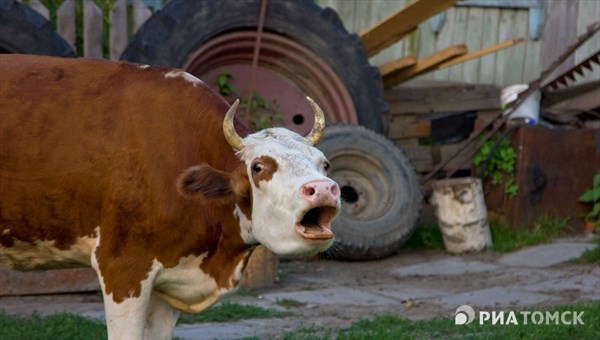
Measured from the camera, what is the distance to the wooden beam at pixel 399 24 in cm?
1068

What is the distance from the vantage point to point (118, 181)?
526 centimetres

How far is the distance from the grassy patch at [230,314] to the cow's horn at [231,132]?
2.42 meters

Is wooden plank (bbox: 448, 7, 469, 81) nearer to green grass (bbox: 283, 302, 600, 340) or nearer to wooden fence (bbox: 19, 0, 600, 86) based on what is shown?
wooden fence (bbox: 19, 0, 600, 86)

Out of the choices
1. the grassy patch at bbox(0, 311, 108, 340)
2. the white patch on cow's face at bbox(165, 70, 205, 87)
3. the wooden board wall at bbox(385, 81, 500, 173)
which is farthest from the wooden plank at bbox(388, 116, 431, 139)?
the white patch on cow's face at bbox(165, 70, 205, 87)

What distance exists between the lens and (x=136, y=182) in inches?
207

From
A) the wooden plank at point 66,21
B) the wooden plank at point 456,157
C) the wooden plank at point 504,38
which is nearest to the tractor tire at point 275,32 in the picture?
the wooden plank at point 66,21

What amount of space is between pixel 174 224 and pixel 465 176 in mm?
6603

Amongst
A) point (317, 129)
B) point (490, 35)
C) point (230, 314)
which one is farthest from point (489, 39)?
point (317, 129)

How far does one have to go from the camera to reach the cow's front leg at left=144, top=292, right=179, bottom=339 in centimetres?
561

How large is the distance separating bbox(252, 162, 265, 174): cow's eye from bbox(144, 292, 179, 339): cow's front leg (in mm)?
879

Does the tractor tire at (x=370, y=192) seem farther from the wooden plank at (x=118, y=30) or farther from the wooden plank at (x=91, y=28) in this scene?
the wooden plank at (x=91, y=28)

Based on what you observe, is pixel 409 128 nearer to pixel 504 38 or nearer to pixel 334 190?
pixel 504 38

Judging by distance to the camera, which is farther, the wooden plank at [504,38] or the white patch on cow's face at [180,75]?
the wooden plank at [504,38]

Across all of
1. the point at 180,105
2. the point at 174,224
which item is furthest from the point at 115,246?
the point at 180,105
